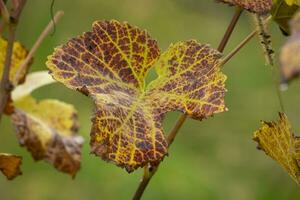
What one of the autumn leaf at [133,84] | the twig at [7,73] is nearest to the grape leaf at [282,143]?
the autumn leaf at [133,84]

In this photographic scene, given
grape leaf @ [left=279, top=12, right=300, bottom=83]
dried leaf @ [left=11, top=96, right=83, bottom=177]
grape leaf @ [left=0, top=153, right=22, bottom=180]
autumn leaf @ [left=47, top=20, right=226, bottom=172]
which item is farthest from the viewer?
dried leaf @ [left=11, top=96, right=83, bottom=177]

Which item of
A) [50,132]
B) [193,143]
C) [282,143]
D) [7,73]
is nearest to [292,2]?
[282,143]

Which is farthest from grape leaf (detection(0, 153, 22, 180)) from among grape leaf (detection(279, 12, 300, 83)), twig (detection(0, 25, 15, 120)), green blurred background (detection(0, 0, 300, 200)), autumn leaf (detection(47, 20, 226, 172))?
green blurred background (detection(0, 0, 300, 200))

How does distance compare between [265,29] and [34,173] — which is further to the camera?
[34,173]

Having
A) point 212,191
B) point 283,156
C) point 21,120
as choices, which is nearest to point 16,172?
point 21,120

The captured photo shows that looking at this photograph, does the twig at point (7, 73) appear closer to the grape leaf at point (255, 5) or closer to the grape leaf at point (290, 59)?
the grape leaf at point (255, 5)

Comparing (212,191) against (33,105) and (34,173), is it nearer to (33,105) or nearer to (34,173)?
(34,173)

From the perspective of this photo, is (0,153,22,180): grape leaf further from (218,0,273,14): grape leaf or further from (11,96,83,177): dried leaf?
(218,0,273,14): grape leaf

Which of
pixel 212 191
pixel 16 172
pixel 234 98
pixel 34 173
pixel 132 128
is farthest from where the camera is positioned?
pixel 234 98
